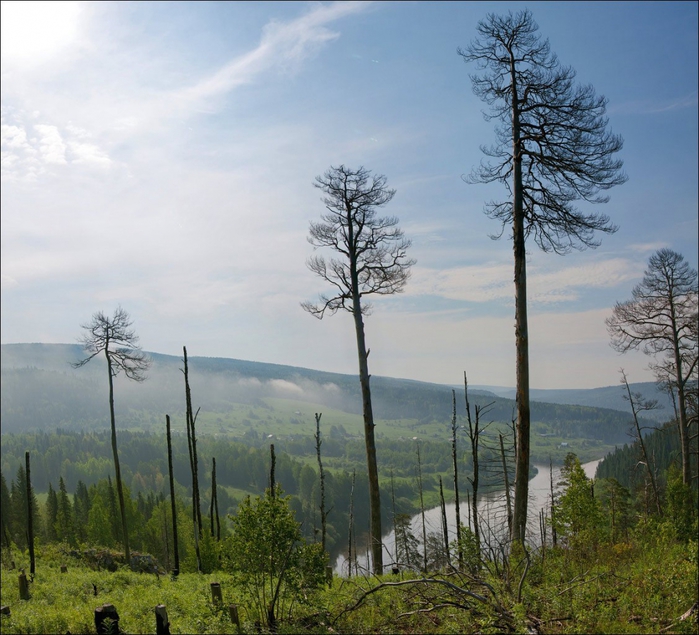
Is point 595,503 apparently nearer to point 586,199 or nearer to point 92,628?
point 586,199

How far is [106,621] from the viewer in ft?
23.6

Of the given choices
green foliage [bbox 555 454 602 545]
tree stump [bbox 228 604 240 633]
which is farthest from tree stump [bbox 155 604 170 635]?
green foliage [bbox 555 454 602 545]

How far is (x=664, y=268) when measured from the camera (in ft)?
57.4

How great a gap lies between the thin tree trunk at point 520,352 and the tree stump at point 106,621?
6661 mm

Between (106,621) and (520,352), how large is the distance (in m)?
7.89

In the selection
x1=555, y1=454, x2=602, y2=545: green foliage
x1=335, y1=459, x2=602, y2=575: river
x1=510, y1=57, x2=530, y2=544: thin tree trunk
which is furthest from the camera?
x1=335, y1=459, x2=602, y2=575: river

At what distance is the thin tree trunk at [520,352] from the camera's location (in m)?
9.36

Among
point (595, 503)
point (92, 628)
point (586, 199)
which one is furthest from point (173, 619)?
point (595, 503)

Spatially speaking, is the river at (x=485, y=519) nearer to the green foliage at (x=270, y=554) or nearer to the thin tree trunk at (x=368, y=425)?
the thin tree trunk at (x=368, y=425)

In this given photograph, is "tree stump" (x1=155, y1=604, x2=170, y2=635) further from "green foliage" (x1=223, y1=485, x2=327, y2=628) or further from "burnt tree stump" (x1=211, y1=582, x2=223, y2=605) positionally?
"burnt tree stump" (x1=211, y1=582, x2=223, y2=605)

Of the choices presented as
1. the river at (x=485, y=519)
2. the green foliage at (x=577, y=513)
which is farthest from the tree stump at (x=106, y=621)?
the green foliage at (x=577, y=513)

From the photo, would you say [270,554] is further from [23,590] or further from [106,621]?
[23,590]

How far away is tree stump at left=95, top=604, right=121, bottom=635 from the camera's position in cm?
715

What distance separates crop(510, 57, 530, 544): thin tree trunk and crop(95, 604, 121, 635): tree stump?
6661 mm
